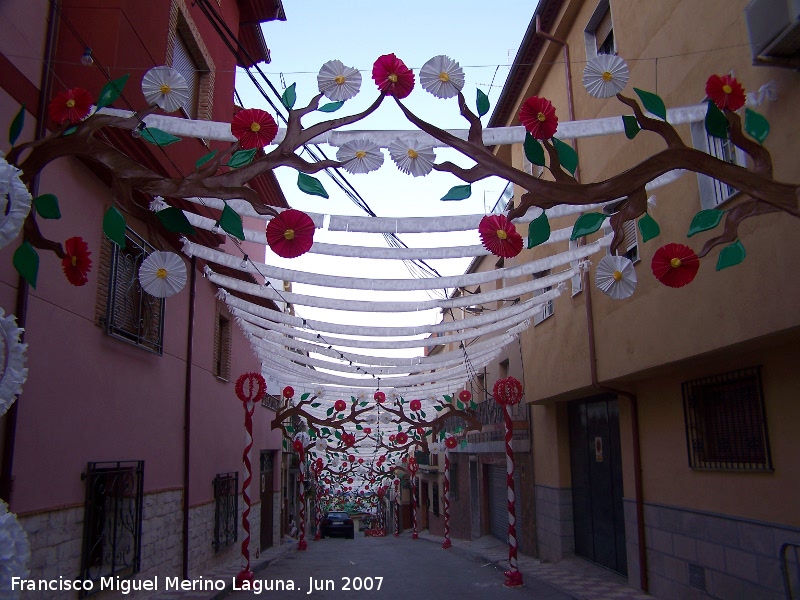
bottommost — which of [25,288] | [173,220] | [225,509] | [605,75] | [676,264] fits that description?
[225,509]

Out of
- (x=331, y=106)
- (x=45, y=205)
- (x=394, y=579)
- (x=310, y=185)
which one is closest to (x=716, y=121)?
(x=331, y=106)

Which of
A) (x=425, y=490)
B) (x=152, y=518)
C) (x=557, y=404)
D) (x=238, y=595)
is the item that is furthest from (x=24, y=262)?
(x=425, y=490)

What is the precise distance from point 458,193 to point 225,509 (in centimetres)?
999

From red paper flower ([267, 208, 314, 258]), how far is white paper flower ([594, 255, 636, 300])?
236cm

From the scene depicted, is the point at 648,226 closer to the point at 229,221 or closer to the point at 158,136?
the point at 229,221

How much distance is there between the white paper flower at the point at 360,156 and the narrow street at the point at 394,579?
7350mm

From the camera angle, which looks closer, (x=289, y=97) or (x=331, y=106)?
(x=289, y=97)

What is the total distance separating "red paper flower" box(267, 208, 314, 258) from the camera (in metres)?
4.38

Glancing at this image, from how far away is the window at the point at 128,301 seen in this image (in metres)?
7.63

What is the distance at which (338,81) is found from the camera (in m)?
4.46

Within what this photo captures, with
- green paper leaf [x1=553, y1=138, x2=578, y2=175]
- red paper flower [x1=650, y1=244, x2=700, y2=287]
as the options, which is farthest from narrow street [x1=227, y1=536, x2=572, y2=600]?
green paper leaf [x1=553, y1=138, x2=578, y2=175]

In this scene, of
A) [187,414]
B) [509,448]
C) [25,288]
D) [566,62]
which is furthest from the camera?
[509,448]

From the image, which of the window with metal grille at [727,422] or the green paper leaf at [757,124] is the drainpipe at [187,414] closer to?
the window with metal grille at [727,422]

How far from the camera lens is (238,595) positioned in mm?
10305
